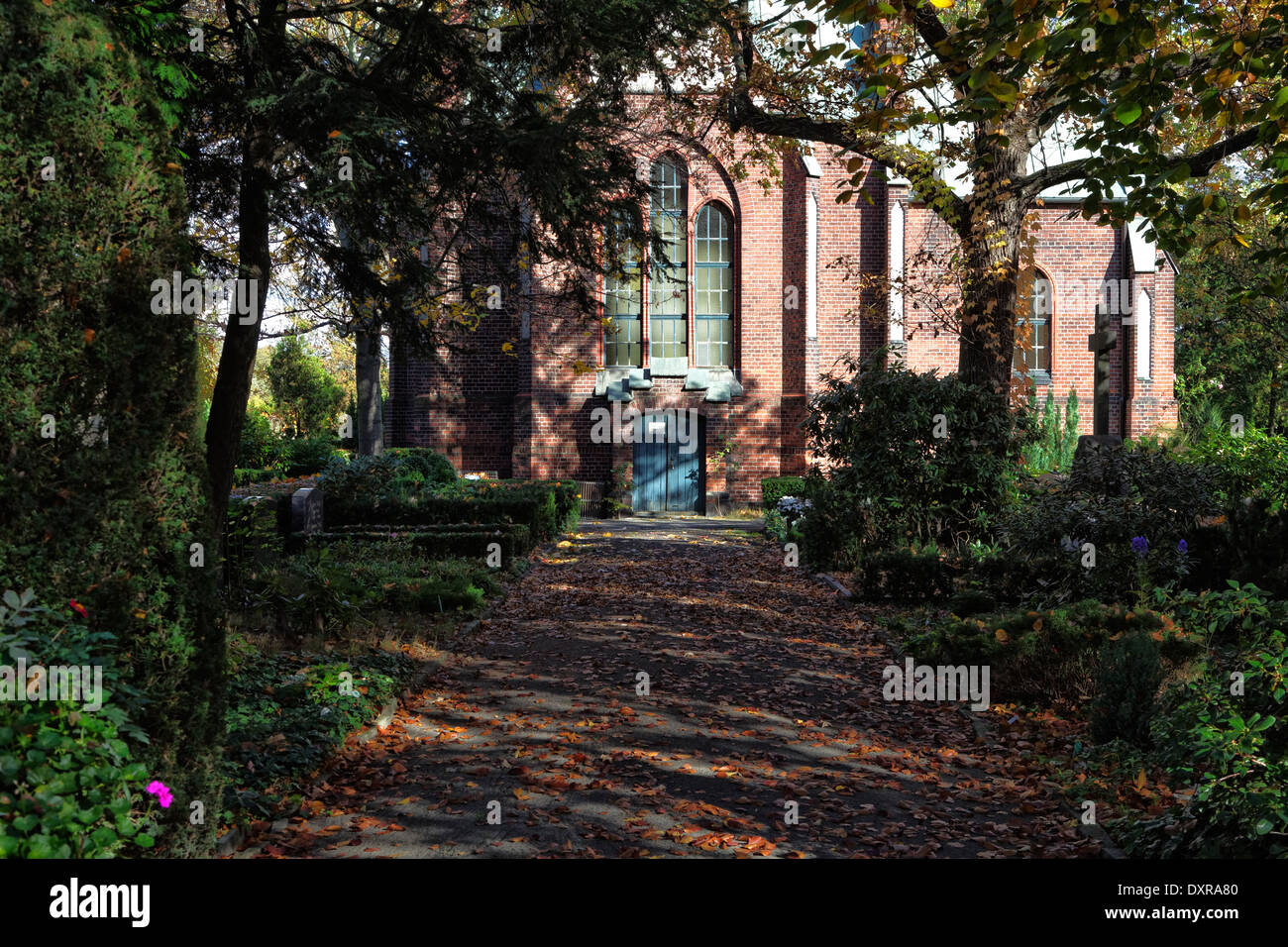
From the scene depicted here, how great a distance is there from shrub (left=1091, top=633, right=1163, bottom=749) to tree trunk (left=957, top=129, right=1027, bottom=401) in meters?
7.02

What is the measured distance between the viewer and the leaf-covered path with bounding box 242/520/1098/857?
4.55 m

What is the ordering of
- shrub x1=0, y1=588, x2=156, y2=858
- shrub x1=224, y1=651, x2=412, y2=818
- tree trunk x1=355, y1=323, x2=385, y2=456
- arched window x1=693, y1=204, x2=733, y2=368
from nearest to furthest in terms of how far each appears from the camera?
shrub x1=0, y1=588, x2=156, y2=858, shrub x1=224, y1=651, x2=412, y2=818, tree trunk x1=355, y1=323, x2=385, y2=456, arched window x1=693, y1=204, x2=733, y2=368

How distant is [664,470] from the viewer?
2366cm

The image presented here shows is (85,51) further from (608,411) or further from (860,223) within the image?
(860,223)

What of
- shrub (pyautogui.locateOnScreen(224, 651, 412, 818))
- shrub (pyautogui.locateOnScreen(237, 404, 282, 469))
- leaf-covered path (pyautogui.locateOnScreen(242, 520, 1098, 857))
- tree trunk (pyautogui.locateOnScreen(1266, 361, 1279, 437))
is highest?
tree trunk (pyautogui.locateOnScreen(1266, 361, 1279, 437))

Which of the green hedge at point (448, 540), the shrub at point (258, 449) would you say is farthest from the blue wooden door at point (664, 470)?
the green hedge at point (448, 540)

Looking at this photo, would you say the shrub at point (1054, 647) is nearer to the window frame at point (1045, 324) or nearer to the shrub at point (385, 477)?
the shrub at point (385, 477)

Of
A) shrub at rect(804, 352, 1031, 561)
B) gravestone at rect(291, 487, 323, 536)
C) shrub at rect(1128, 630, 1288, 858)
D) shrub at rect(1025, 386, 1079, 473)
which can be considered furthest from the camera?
shrub at rect(1025, 386, 1079, 473)

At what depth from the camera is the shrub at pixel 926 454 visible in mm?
12086

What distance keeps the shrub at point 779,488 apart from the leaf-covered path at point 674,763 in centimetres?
1047

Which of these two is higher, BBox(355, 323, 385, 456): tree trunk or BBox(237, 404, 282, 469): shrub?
BBox(355, 323, 385, 456): tree trunk

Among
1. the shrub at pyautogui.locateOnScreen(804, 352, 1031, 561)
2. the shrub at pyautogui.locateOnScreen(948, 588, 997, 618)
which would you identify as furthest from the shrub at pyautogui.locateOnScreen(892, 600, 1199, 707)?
the shrub at pyautogui.locateOnScreen(804, 352, 1031, 561)

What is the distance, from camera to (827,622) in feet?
32.9

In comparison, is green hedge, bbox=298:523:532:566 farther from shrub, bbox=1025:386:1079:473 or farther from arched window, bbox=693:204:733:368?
shrub, bbox=1025:386:1079:473
